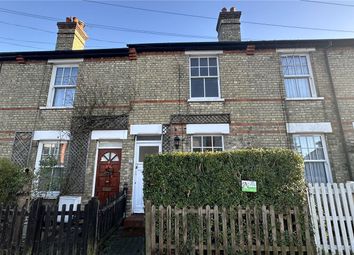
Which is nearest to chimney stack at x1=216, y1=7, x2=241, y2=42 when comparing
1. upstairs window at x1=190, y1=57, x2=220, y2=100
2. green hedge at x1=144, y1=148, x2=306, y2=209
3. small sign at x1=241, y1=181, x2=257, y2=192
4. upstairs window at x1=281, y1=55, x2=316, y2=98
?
upstairs window at x1=190, y1=57, x2=220, y2=100

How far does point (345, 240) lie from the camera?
4965mm

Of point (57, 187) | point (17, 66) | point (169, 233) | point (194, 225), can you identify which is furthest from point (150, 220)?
point (17, 66)

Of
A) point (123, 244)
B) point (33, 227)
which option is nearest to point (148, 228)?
point (123, 244)

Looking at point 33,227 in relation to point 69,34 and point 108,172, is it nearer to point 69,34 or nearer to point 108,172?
point 108,172

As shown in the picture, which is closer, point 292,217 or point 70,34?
point 292,217

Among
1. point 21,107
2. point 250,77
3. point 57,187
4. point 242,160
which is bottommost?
point 57,187

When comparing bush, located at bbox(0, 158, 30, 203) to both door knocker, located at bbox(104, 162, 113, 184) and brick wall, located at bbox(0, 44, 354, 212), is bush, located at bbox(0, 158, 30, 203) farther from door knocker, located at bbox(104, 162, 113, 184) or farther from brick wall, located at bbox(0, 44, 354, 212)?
door knocker, located at bbox(104, 162, 113, 184)

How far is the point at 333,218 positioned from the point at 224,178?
9.00ft

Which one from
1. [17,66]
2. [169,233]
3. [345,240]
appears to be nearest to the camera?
[169,233]

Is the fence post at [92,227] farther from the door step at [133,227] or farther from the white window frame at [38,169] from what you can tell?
the white window frame at [38,169]

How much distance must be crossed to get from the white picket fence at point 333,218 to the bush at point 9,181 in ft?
29.5

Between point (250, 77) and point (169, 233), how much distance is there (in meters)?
7.06

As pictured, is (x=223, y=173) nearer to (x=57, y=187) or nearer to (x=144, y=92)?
(x=144, y=92)

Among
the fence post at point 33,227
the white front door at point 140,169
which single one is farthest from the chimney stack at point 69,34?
the fence post at point 33,227
